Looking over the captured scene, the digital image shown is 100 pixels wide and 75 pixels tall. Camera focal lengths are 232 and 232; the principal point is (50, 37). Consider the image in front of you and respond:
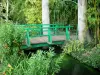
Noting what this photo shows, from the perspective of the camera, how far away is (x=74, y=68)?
11172mm

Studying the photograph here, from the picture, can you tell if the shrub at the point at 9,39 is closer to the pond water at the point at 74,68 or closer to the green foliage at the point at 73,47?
the pond water at the point at 74,68

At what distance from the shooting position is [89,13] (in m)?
12.8

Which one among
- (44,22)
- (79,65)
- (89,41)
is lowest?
(79,65)

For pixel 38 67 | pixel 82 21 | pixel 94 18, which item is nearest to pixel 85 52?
pixel 94 18

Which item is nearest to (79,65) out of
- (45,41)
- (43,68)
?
(45,41)

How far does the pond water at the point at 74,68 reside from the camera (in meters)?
10.5

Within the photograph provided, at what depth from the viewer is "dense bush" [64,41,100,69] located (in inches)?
412

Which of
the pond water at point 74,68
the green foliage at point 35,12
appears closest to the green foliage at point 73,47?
the pond water at point 74,68

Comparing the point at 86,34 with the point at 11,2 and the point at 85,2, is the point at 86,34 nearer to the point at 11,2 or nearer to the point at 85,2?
the point at 85,2

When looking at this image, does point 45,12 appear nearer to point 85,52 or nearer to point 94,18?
point 94,18

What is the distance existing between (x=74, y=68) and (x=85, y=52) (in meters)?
1.08

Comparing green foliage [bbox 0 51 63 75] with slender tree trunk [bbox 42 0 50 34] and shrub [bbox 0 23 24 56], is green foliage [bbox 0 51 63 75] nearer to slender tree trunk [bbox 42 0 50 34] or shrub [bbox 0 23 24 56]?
shrub [bbox 0 23 24 56]

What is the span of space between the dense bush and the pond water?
24cm

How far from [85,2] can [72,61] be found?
3.40 m
